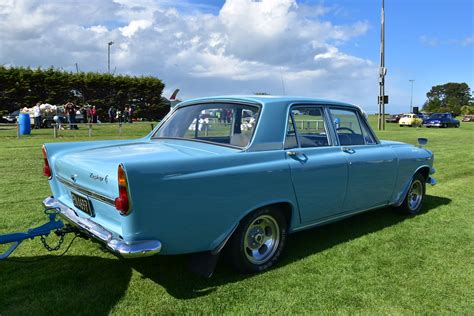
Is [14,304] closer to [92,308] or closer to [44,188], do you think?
[92,308]

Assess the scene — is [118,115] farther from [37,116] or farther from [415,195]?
[415,195]

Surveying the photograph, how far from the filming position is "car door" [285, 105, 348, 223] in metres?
4.02

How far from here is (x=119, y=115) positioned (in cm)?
3419

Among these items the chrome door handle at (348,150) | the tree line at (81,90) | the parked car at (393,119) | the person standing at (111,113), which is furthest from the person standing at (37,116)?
the parked car at (393,119)

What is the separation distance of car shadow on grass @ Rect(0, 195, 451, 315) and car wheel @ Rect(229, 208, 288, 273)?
0.13 metres

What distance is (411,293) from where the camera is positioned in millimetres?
3545


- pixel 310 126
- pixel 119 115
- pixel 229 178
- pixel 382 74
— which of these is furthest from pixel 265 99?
pixel 119 115

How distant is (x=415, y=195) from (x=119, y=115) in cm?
3093

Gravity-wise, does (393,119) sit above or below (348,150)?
above

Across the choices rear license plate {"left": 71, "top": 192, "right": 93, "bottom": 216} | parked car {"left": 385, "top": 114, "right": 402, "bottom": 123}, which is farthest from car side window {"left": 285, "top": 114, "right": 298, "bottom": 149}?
parked car {"left": 385, "top": 114, "right": 402, "bottom": 123}

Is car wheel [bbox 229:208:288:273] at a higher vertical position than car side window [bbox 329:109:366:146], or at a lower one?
lower

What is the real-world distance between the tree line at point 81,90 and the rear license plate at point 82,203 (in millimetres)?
31220

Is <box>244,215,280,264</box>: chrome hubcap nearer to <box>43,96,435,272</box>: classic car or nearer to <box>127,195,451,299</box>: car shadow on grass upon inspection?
<box>43,96,435,272</box>: classic car

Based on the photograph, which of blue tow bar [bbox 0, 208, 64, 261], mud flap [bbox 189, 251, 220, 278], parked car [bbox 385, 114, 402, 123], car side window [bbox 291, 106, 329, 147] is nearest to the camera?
blue tow bar [bbox 0, 208, 64, 261]
